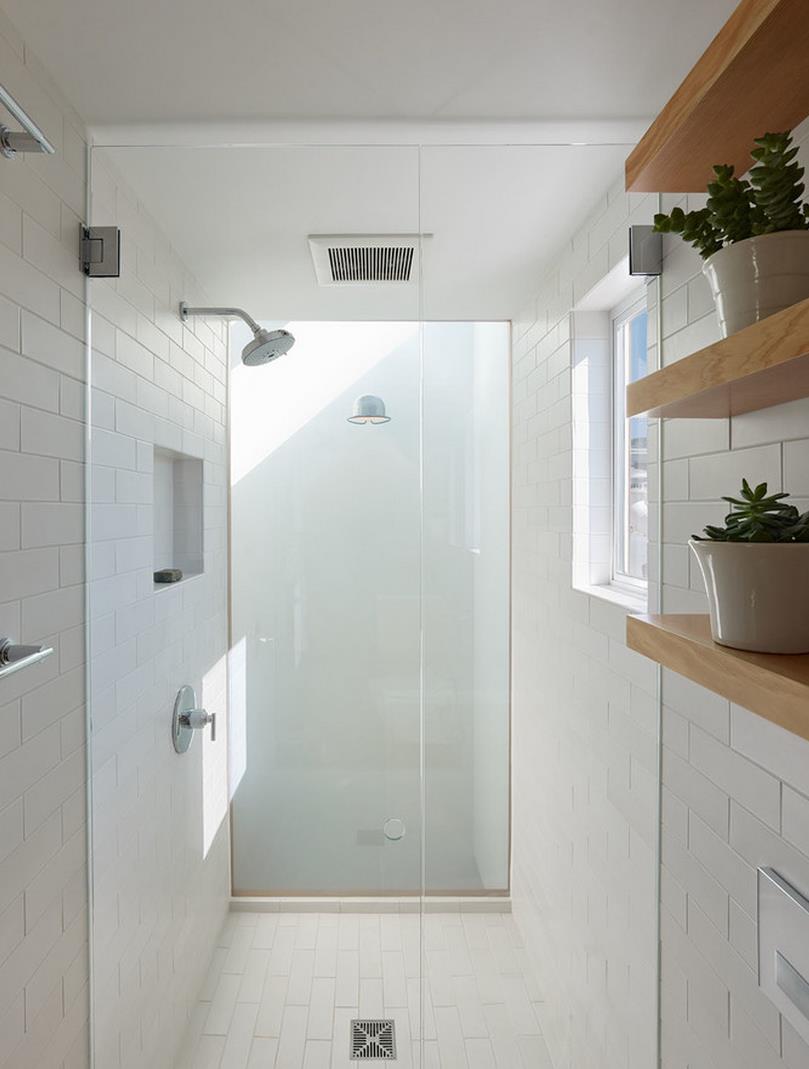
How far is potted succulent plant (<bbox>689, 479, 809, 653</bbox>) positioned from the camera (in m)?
0.79

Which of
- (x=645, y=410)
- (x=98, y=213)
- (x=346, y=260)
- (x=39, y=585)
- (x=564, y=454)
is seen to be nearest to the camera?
(x=645, y=410)

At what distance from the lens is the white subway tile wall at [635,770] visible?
1124 mm

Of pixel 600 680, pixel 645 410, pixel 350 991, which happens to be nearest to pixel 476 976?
pixel 350 991

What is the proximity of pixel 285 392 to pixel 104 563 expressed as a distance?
0.59m

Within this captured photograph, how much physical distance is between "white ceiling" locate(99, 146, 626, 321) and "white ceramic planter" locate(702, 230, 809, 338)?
2.93 feet

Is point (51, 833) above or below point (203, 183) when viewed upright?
below

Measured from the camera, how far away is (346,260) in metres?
1.70

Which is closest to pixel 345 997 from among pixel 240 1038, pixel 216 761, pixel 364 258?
pixel 240 1038

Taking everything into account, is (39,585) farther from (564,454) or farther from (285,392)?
(564,454)

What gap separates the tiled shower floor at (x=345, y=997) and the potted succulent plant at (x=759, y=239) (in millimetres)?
1583

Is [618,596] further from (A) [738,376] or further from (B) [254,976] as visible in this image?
(B) [254,976]

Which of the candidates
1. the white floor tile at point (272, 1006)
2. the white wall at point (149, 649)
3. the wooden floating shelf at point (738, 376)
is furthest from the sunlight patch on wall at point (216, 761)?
the wooden floating shelf at point (738, 376)

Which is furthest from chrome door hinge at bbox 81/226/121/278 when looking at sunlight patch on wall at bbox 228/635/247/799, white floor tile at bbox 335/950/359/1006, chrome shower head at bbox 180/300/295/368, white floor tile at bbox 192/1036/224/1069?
white floor tile at bbox 192/1036/224/1069

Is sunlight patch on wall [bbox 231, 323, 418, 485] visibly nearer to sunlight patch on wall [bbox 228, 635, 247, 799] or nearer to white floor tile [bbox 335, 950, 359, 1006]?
sunlight patch on wall [bbox 228, 635, 247, 799]
